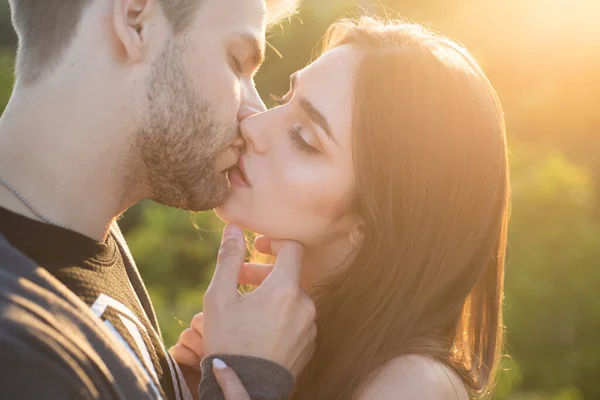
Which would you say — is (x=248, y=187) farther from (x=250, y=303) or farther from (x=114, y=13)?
(x=114, y=13)

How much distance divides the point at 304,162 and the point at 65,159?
69 centimetres

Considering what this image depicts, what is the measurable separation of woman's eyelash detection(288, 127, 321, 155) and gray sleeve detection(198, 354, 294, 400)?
0.64 meters

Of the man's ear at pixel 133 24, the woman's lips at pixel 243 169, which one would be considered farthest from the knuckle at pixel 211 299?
the man's ear at pixel 133 24

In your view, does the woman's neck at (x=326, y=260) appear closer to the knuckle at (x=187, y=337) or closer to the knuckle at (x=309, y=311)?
the knuckle at (x=309, y=311)

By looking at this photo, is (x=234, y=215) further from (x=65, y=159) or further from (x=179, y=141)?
(x=65, y=159)

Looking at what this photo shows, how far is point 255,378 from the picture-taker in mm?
2014

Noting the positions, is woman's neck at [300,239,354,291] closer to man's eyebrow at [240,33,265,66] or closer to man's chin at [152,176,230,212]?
man's chin at [152,176,230,212]

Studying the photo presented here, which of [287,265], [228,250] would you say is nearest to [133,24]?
[228,250]

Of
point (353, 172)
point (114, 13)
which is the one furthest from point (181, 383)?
point (114, 13)

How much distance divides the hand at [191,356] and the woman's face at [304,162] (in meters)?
0.41

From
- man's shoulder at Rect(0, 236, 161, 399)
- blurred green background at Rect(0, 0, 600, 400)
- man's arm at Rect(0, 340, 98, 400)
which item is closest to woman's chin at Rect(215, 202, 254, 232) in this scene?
man's shoulder at Rect(0, 236, 161, 399)

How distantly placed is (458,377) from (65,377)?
3.96ft

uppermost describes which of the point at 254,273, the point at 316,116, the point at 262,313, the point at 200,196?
the point at 316,116

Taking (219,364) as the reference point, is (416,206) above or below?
above
